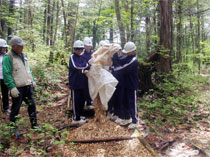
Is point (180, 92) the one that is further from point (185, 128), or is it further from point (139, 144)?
point (139, 144)

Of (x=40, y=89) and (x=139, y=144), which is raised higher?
(x=40, y=89)

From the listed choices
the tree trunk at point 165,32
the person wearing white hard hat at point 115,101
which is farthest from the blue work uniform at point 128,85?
the tree trunk at point 165,32

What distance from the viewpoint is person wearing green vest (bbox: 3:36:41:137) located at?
3.70m

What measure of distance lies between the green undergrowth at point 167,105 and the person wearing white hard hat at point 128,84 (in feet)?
2.20

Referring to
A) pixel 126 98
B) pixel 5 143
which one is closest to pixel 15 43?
pixel 5 143

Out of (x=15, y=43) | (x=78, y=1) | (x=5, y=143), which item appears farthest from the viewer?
(x=78, y=1)

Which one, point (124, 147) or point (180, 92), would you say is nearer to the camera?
point (124, 147)

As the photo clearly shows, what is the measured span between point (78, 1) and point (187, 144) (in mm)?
10272

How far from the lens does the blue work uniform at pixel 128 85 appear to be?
471cm

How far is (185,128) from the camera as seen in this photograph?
512 cm

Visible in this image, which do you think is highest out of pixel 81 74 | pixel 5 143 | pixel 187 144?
pixel 81 74

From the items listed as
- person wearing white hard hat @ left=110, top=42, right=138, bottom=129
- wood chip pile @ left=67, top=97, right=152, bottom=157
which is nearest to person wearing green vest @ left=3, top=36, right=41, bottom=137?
wood chip pile @ left=67, top=97, right=152, bottom=157

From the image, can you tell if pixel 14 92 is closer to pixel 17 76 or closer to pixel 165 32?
pixel 17 76

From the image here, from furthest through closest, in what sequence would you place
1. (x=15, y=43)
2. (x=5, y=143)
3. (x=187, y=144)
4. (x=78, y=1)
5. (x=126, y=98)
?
(x=78, y=1)
(x=126, y=98)
(x=187, y=144)
(x=15, y=43)
(x=5, y=143)
